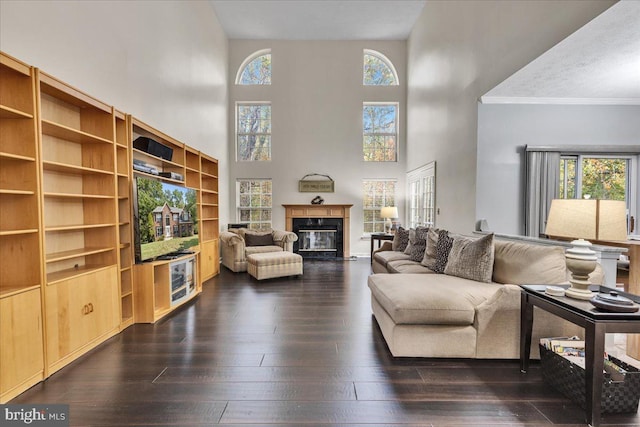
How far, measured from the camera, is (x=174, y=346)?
2650 mm

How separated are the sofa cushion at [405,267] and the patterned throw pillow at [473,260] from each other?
440mm

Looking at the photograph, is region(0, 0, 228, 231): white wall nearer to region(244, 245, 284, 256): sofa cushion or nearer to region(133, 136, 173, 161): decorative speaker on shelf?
region(133, 136, 173, 161): decorative speaker on shelf

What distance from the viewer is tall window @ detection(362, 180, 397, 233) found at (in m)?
7.85

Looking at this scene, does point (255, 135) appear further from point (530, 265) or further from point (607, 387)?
point (607, 387)

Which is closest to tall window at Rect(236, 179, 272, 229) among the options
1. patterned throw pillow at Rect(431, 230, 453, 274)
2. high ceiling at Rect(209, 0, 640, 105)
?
high ceiling at Rect(209, 0, 640, 105)

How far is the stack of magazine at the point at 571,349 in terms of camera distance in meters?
1.88

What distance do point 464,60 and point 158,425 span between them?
18.0 ft

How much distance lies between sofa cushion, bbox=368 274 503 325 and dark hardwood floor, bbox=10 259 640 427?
348mm

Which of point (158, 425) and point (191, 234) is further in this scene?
point (191, 234)

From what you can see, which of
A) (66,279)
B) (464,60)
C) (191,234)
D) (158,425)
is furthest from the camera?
(464,60)

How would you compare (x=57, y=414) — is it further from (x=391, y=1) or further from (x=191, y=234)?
(x=391, y=1)

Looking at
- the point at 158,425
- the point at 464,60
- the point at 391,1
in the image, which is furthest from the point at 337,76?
the point at 158,425

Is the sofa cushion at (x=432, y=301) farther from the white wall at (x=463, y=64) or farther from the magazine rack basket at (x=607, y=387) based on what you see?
the white wall at (x=463, y=64)

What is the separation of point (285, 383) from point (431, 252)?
254cm
